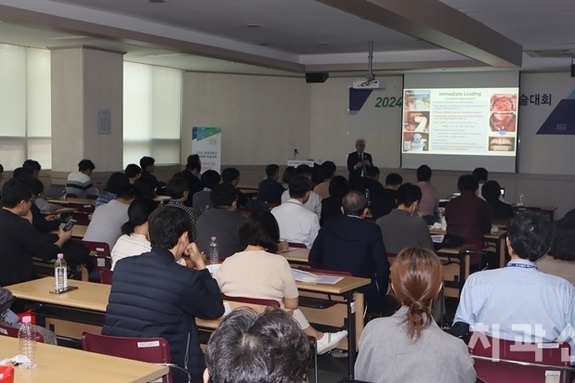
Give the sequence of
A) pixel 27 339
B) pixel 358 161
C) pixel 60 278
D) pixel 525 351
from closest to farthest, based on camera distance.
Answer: pixel 27 339 → pixel 525 351 → pixel 60 278 → pixel 358 161

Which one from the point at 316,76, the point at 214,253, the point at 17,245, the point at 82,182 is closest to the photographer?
the point at 17,245

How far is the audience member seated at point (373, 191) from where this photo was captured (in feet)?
26.2

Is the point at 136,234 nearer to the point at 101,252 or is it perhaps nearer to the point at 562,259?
the point at 101,252

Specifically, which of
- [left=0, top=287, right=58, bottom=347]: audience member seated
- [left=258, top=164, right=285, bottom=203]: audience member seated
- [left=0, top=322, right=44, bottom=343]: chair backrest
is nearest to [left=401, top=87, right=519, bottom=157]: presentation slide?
[left=258, top=164, right=285, bottom=203]: audience member seated

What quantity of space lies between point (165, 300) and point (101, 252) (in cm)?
242

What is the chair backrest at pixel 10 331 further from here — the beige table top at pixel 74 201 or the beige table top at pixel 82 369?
the beige table top at pixel 74 201

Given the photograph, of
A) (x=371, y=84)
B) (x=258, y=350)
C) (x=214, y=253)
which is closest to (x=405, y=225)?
(x=214, y=253)

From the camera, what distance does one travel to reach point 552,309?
312cm

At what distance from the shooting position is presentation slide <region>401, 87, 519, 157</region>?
12.4 metres

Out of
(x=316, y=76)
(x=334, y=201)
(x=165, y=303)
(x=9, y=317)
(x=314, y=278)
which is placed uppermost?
(x=316, y=76)

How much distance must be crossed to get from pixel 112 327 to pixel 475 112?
10.5 meters

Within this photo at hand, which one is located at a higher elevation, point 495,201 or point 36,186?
point 36,186

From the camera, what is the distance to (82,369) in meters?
2.67

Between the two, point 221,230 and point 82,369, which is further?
point 221,230
